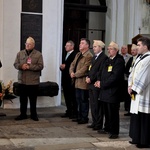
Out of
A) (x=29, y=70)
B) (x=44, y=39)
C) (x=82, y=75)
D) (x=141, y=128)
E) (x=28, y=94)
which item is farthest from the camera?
(x=44, y=39)

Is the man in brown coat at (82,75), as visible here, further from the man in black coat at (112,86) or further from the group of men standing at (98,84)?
the man in black coat at (112,86)

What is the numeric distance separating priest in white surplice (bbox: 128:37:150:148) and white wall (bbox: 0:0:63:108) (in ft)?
13.5

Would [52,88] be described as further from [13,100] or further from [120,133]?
[120,133]

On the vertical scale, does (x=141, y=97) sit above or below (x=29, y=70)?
below

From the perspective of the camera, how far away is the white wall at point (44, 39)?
8.97 meters

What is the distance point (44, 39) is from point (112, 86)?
3.69 m

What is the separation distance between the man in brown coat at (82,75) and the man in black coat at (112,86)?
0.90 metres

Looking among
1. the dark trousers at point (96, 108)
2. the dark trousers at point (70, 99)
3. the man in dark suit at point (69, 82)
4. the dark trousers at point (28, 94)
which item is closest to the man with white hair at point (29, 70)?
the dark trousers at point (28, 94)

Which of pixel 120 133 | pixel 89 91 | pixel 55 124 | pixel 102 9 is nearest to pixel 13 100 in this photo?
pixel 55 124

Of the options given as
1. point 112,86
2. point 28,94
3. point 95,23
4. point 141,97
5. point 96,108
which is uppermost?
point 95,23

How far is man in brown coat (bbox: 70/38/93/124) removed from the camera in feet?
23.6

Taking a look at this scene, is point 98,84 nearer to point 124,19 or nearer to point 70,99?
point 70,99

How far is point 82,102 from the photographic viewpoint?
7.29 meters

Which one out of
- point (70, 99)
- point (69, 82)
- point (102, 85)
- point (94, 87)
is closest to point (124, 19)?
point (69, 82)
